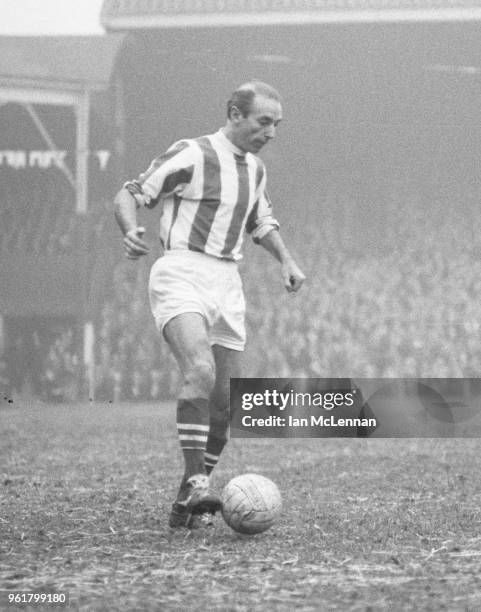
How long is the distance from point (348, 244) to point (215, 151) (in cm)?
782

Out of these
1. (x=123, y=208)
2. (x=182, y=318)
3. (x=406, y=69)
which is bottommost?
(x=182, y=318)

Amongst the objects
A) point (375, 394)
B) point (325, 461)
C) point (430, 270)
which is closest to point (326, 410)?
point (375, 394)

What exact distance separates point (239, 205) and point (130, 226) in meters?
0.58

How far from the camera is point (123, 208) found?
4605 mm

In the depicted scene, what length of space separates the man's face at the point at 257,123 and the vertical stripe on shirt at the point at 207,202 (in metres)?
0.13

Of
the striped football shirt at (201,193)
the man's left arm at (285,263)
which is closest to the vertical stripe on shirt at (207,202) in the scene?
the striped football shirt at (201,193)

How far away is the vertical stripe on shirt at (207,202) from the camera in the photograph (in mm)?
4785

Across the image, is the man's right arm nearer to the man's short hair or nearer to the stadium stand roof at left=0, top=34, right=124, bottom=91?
the man's short hair

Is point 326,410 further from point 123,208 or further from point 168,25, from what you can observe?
point 123,208

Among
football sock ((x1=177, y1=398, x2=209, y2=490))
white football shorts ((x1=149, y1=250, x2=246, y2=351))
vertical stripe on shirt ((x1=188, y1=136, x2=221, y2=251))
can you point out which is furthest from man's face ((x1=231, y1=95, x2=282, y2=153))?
football sock ((x1=177, y1=398, x2=209, y2=490))

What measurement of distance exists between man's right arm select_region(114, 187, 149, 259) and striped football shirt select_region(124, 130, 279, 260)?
0.16 feet

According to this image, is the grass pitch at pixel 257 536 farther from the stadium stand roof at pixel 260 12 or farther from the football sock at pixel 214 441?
the stadium stand roof at pixel 260 12

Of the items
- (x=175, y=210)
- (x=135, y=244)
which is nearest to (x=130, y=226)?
(x=135, y=244)

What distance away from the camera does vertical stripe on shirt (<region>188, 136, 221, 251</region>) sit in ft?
15.7
